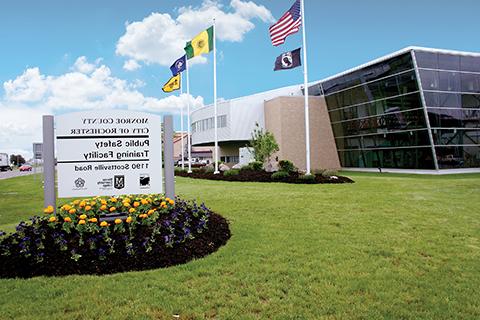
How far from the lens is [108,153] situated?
6680mm

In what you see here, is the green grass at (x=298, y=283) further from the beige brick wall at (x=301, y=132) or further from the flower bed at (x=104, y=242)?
the beige brick wall at (x=301, y=132)

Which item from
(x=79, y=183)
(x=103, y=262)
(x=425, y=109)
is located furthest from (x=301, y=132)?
(x=103, y=262)

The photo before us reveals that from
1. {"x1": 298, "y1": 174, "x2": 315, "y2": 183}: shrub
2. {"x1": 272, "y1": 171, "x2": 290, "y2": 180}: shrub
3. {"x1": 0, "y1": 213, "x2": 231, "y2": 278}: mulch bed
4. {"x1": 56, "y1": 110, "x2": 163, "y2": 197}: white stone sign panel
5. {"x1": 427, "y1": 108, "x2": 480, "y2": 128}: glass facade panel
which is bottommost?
{"x1": 0, "y1": 213, "x2": 231, "y2": 278}: mulch bed

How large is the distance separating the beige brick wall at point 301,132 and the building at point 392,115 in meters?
0.10

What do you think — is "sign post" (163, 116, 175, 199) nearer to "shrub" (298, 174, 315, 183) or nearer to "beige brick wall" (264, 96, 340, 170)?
"shrub" (298, 174, 315, 183)

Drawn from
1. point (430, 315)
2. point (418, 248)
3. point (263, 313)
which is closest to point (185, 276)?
point (263, 313)

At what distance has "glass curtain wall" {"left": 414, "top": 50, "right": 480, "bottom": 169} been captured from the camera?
980 inches

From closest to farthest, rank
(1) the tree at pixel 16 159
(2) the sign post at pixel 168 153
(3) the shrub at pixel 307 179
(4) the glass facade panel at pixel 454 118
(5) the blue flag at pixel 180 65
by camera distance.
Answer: (2) the sign post at pixel 168 153, (3) the shrub at pixel 307 179, (4) the glass facade panel at pixel 454 118, (5) the blue flag at pixel 180 65, (1) the tree at pixel 16 159

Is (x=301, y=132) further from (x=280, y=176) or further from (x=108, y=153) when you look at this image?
(x=108, y=153)

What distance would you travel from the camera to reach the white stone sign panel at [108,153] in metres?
6.53

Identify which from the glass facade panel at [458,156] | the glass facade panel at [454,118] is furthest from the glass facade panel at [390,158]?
the glass facade panel at [454,118]

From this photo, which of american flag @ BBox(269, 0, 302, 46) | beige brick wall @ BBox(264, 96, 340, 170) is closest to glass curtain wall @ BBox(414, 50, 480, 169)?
american flag @ BBox(269, 0, 302, 46)

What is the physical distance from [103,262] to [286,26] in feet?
56.1

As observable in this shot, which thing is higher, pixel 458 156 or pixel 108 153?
pixel 108 153
